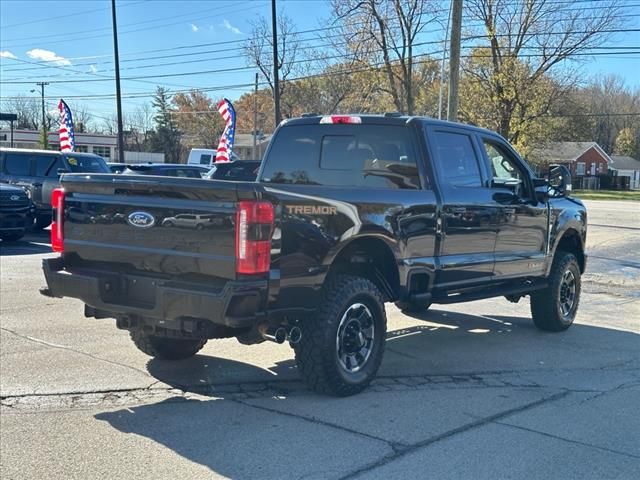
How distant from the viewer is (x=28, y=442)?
4.41 meters

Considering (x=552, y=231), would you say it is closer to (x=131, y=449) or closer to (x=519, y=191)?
(x=519, y=191)

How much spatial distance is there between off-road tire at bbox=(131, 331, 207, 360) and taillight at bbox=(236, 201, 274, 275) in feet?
5.49

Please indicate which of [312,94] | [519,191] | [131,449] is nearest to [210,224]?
[131,449]

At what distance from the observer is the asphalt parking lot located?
4.16 metres

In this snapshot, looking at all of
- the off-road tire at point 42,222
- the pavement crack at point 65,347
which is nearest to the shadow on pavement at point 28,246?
the off-road tire at point 42,222

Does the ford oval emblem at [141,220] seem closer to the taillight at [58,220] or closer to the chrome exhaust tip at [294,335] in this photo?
the taillight at [58,220]

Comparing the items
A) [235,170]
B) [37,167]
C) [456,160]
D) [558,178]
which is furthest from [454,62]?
[37,167]

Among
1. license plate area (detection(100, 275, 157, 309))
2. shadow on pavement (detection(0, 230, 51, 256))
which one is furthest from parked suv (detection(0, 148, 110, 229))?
license plate area (detection(100, 275, 157, 309))

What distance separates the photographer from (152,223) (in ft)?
16.1

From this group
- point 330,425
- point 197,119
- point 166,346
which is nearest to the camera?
point 330,425

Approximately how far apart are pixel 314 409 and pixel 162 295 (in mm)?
1404

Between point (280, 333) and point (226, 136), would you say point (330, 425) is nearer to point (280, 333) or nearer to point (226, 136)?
point (280, 333)

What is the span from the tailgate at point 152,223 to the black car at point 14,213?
982 cm

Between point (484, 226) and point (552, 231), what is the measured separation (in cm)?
154
